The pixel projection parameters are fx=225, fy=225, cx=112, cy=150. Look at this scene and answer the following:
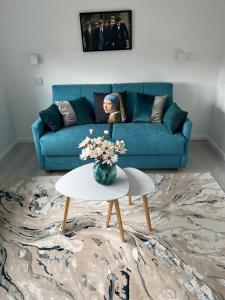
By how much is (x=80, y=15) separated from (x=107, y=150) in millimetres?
2297

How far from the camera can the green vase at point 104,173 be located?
176 centimetres

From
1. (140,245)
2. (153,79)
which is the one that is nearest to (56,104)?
(153,79)

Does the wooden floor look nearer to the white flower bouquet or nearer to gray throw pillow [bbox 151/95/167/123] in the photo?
gray throw pillow [bbox 151/95/167/123]

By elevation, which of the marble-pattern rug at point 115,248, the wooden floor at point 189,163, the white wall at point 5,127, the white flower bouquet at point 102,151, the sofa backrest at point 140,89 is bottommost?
the marble-pattern rug at point 115,248

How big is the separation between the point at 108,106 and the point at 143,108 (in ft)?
1.54

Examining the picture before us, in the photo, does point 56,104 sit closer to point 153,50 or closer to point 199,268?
point 153,50

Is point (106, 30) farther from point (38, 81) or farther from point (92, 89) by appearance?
point (38, 81)

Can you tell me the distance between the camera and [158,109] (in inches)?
117

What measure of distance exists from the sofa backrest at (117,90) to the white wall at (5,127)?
2.73ft

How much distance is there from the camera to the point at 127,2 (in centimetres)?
299

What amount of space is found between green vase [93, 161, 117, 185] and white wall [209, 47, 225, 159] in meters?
2.03

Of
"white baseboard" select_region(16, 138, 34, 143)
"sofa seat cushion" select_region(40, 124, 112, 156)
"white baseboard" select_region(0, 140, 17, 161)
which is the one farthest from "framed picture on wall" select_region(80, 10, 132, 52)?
"white baseboard" select_region(0, 140, 17, 161)

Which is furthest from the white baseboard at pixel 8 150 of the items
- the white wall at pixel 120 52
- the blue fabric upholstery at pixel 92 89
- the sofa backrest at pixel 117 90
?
the blue fabric upholstery at pixel 92 89

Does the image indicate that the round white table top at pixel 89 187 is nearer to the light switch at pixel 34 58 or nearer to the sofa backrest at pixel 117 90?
the sofa backrest at pixel 117 90
